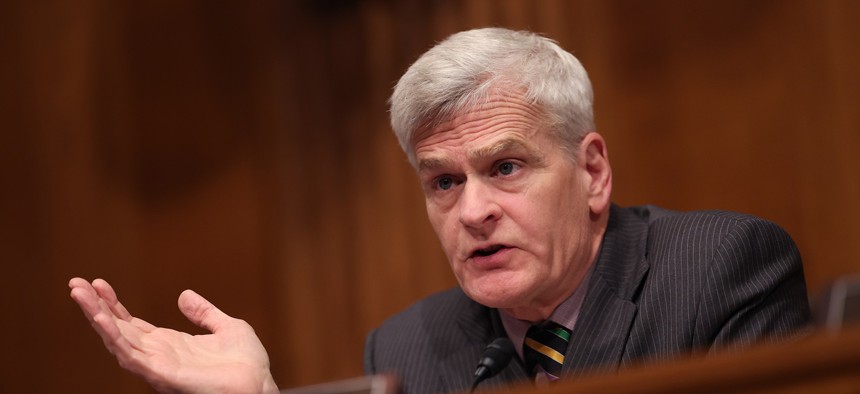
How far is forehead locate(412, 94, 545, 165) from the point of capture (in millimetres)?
2393

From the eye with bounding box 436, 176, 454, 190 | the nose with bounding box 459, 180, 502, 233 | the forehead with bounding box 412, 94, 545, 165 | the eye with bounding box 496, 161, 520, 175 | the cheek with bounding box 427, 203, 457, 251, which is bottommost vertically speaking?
the cheek with bounding box 427, 203, 457, 251

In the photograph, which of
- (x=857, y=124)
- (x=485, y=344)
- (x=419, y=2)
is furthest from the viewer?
(x=419, y=2)

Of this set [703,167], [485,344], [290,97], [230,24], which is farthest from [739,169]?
[230,24]

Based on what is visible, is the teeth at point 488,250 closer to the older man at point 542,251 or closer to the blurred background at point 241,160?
the older man at point 542,251

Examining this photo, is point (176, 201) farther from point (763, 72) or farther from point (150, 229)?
point (763, 72)

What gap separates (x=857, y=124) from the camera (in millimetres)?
3301

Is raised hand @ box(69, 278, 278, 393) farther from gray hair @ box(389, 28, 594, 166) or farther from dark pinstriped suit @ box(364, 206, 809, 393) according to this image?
gray hair @ box(389, 28, 594, 166)

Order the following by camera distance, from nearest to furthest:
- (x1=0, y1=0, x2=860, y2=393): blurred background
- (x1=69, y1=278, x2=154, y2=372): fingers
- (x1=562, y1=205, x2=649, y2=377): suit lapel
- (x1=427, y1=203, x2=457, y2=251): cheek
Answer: (x1=69, y1=278, x2=154, y2=372): fingers, (x1=562, y1=205, x2=649, y2=377): suit lapel, (x1=427, y1=203, x2=457, y2=251): cheek, (x1=0, y1=0, x2=860, y2=393): blurred background

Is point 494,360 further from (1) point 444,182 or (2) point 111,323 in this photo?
(2) point 111,323

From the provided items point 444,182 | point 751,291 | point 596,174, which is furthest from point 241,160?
point 751,291

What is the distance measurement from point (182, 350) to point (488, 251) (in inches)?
27.7

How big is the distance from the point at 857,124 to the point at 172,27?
2746 millimetres

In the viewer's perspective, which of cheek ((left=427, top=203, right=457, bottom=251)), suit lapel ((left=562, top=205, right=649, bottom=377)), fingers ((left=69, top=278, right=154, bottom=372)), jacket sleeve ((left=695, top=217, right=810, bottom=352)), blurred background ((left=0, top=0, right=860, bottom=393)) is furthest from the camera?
blurred background ((left=0, top=0, right=860, bottom=393))

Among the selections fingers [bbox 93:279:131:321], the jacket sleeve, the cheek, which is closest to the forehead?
the cheek
